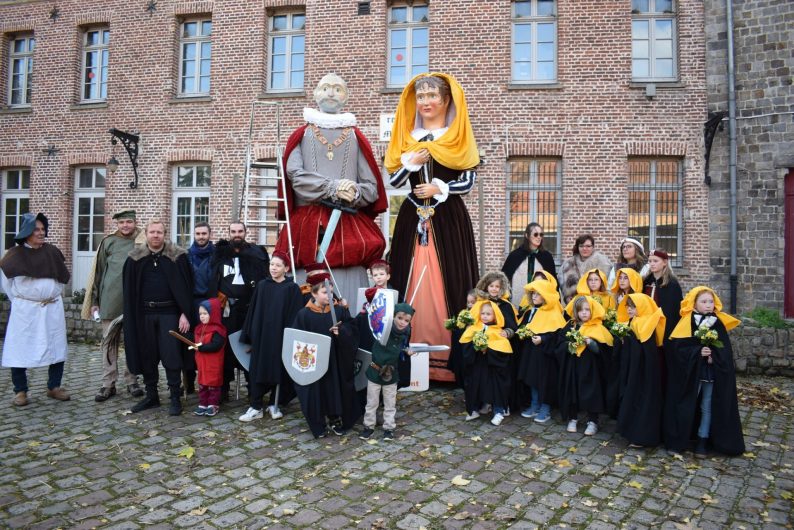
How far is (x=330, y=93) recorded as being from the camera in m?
5.46

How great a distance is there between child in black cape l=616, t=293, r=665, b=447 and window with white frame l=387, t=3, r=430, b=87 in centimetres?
855

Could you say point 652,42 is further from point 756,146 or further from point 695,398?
point 695,398

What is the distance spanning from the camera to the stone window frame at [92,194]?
1323 cm

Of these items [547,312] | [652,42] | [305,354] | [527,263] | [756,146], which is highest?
[652,42]

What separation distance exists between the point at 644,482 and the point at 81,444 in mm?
4063

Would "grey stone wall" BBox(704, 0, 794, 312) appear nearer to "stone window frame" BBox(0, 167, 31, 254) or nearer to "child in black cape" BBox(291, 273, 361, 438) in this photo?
Answer: "child in black cape" BBox(291, 273, 361, 438)

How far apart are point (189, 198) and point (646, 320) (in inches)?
427

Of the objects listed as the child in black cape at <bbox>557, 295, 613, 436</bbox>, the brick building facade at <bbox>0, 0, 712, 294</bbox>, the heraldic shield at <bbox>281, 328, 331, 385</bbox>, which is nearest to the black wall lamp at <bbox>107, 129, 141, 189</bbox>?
the brick building facade at <bbox>0, 0, 712, 294</bbox>

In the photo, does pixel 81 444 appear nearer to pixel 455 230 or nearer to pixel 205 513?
pixel 205 513

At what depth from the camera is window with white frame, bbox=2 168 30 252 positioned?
13.8 m

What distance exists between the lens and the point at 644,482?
367cm

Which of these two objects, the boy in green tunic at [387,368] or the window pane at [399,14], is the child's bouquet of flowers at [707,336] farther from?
the window pane at [399,14]

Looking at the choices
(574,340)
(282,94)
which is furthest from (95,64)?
(574,340)

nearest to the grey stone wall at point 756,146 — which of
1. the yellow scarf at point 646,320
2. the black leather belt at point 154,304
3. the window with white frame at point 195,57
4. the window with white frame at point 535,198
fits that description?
the window with white frame at point 535,198
